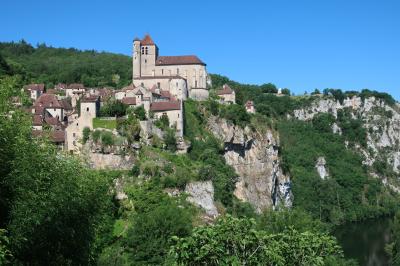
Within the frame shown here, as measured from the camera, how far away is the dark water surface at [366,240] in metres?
71.3

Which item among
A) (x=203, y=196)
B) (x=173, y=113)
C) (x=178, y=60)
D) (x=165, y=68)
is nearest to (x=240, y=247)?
(x=203, y=196)

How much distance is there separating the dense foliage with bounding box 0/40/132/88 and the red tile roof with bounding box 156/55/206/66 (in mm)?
11193

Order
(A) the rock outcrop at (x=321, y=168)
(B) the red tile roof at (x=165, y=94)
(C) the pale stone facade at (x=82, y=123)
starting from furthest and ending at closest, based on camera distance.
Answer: (A) the rock outcrop at (x=321, y=168)
(B) the red tile roof at (x=165, y=94)
(C) the pale stone facade at (x=82, y=123)

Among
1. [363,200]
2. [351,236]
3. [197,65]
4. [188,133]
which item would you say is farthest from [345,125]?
[188,133]

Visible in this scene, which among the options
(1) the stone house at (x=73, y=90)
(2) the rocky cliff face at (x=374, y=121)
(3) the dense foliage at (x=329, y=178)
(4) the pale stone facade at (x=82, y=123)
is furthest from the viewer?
(2) the rocky cliff face at (x=374, y=121)

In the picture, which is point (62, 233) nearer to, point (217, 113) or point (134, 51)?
point (217, 113)

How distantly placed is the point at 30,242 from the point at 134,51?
59364mm

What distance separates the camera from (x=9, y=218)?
18.0 meters

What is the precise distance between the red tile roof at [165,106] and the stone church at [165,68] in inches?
376

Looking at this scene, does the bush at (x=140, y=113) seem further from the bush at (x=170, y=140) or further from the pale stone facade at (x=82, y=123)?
the pale stone facade at (x=82, y=123)

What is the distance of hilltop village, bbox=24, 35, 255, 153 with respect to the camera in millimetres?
58031

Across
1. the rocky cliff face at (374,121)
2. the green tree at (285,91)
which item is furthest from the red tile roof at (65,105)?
the green tree at (285,91)

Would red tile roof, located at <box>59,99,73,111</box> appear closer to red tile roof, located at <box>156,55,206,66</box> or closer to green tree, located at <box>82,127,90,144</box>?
red tile roof, located at <box>156,55,206,66</box>

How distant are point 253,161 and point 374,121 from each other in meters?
95.2
